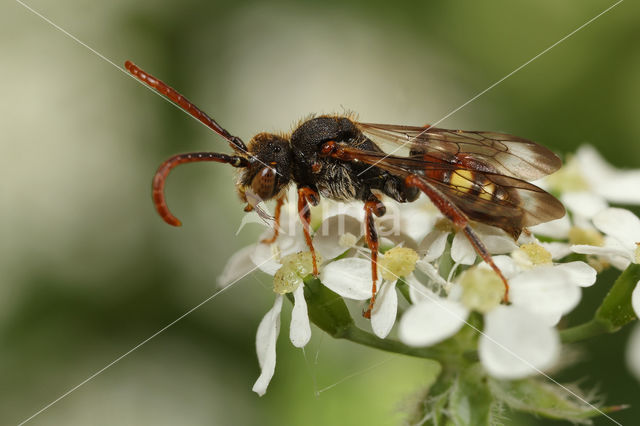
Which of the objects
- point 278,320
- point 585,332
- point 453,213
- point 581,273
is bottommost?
point 585,332

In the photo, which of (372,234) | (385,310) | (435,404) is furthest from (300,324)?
(435,404)

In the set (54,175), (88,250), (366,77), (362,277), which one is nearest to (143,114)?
(54,175)

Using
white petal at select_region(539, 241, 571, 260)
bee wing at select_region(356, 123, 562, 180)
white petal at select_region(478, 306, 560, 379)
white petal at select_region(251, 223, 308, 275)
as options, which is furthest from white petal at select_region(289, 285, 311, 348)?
white petal at select_region(539, 241, 571, 260)

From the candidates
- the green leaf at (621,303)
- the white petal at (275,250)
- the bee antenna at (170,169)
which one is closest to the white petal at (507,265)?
the green leaf at (621,303)

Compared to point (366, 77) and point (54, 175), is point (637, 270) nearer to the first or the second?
point (366, 77)

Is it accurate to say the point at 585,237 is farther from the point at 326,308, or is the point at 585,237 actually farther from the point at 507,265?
the point at 326,308

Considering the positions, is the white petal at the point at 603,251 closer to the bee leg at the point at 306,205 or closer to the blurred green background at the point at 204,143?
the bee leg at the point at 306,205
